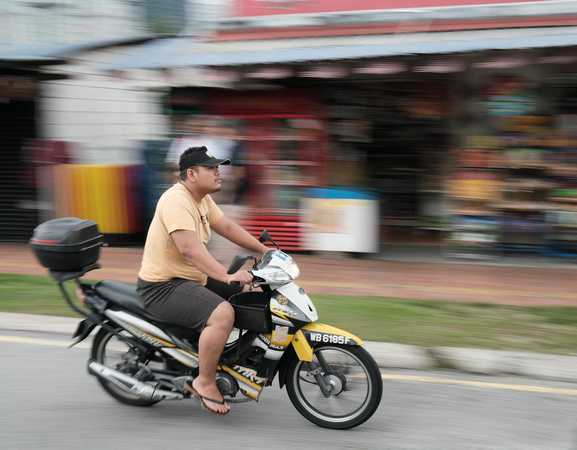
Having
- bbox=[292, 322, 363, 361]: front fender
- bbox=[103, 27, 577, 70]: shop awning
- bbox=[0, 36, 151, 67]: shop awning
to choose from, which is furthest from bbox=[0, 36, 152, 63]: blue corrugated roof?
bbox=[292, 322, 363, 361]: front fender

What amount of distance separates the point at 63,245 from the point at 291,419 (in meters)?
1.81

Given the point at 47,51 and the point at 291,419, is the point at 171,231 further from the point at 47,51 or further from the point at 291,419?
the point at 47,51

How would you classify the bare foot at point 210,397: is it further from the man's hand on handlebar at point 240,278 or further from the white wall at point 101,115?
the white wall at point 101,115

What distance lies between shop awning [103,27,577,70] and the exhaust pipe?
17.6ft

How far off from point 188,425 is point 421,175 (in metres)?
7.86

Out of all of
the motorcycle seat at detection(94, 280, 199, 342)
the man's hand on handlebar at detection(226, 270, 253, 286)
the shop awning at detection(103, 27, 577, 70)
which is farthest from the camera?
the shop awning at detection(103, 27, 577, 70)

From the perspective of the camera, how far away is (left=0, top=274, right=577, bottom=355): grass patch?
5.45 meters

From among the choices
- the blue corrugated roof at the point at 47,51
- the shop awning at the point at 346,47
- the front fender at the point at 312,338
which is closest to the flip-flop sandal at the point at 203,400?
the front fender at the point at 312,338

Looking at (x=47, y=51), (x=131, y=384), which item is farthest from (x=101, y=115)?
(x=131, y=384)

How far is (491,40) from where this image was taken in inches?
321

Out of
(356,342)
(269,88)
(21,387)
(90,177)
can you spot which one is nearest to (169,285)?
(356,342)

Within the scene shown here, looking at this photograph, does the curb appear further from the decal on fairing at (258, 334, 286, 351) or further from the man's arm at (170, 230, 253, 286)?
the man's arm at (170, 230, 253, 286)

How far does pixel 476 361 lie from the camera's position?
4941 millimetres

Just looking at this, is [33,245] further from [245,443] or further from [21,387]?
[245,443]
